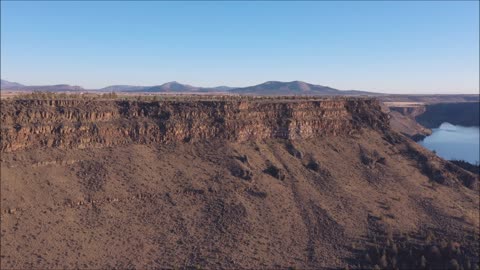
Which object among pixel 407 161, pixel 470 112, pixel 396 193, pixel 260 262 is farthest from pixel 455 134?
pixel 260 262

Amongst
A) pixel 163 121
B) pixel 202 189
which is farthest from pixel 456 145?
pixel 202 189

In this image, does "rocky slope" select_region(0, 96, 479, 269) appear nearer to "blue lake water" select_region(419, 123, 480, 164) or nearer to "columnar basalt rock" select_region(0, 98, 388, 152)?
"columnar basalt rock" select_region(0, 98, 388, 152)

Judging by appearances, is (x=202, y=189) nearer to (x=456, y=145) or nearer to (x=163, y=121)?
(x=163, y=121)

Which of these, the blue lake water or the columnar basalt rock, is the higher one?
the columnar basalt rock

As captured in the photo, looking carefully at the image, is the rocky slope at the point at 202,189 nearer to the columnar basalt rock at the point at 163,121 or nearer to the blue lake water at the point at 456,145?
the columnar basalt rock at the point at 163,121

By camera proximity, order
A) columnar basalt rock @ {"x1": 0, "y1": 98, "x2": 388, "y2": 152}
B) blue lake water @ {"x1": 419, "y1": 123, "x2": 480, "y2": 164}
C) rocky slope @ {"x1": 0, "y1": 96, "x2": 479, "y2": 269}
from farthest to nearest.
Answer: blue lake water @ {"x1": 419, "y1": 123, "x2": 480, "y2": 164} < columnar basalt rock @ {"x1": 0, "y1": 98, "x2": 388, "y2": 152} < rocky slope @ {"x1": 0, "y1": 96, "x2": 479, "y2": 269}

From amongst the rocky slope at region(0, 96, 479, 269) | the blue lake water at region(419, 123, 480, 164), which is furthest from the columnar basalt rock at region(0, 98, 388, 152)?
the blue lake water at region(419, 123, 480, 164)
